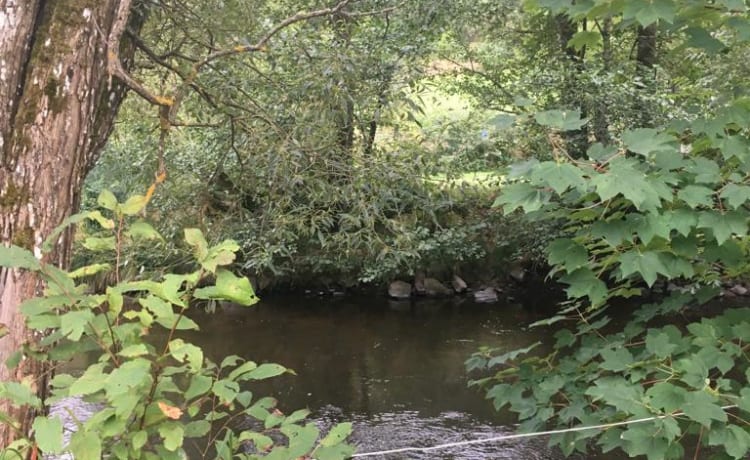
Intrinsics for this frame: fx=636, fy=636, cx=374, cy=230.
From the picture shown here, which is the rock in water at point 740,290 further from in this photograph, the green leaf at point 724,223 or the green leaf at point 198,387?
the green leaf at point 198,387

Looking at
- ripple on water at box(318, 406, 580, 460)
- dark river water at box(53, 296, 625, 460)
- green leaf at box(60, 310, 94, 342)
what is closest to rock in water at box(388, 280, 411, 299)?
dark river water at box(53, 296, 625, 460)

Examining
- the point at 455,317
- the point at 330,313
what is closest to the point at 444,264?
the point at 455,317

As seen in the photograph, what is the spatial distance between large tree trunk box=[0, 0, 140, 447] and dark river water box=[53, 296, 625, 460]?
3461mm

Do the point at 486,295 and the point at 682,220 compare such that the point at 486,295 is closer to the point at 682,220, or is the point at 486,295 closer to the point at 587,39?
the point at 587,39

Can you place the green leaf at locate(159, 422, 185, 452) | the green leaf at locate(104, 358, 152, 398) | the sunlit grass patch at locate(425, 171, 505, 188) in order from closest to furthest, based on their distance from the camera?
the green leaf at locate(104, 358, 152, 398) < the green leaf at locate(159, 422, 185, 452) < the sunlit grass patch at locate(425, 171, 505, 188)

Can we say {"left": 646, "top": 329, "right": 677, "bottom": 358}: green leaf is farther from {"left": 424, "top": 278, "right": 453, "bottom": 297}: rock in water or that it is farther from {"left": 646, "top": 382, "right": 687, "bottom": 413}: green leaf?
{"left": 424, "top": 278, "right": 453, "bottom": 297}: rock in water

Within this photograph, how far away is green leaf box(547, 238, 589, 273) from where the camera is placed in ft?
6.13

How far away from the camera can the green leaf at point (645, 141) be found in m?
1.67

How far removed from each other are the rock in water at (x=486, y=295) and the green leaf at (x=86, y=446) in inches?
344

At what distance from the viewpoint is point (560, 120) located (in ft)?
5.75

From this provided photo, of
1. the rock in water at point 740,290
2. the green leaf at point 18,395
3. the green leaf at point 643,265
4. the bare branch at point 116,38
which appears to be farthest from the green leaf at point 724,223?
the rock in water at point 740,290

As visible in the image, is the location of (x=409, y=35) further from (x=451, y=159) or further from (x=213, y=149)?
(x=213, y=149)

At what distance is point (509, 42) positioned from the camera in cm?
849

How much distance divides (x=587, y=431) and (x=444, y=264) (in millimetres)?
7825
